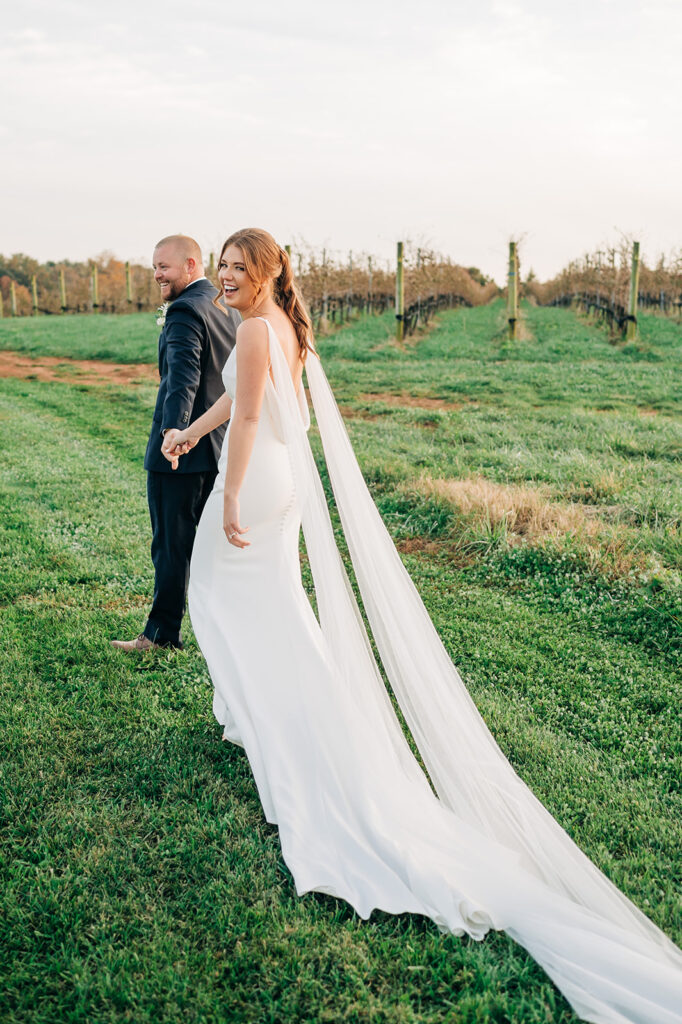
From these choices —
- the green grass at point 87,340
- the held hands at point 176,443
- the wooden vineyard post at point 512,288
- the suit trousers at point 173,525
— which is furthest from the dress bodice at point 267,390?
the wooden vineyard post at point 512,288

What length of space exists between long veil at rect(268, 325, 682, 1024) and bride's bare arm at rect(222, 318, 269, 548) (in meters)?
0.08

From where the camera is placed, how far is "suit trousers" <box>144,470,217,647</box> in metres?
4.36

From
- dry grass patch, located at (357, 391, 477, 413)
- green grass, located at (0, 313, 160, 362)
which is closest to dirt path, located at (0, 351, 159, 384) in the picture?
green grass, located at (0, 313, 160, 362)

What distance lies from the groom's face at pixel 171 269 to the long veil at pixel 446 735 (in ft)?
3.76

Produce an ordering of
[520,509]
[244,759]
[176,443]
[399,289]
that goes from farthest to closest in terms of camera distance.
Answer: [399,289], [520,509], [176,443], [244,759]

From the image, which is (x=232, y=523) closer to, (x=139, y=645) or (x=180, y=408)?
(x=180, y=408)

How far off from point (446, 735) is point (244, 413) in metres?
1.51

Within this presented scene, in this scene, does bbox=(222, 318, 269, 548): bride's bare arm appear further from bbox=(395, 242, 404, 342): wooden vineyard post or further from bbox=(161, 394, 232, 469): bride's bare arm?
bbox=(395, 242, 404, 342): wooden vineyard post

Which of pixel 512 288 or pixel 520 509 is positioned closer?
pixel 520 509

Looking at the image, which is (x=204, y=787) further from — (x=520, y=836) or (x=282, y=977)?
(x=520, y=836)

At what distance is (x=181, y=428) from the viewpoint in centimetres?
410

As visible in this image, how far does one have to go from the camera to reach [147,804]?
3.19 m

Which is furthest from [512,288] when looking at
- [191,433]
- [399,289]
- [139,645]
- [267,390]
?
[267,390]

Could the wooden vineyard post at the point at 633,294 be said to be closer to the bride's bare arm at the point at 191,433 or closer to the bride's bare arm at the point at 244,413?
the bride's bare arm at the point at 191,433
